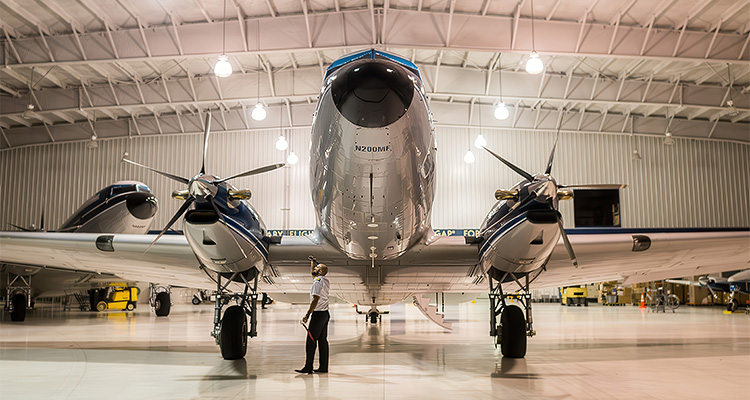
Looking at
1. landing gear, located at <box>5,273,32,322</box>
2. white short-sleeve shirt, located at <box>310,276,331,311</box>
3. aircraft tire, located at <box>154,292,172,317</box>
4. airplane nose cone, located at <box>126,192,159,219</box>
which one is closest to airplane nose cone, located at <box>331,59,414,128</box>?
white short-sleeve shirt, located at <box>310,276,331,311</box>

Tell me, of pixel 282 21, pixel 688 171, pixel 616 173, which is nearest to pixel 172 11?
pixel 282 21

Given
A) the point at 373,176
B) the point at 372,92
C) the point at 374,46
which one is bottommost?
the point at 373,176

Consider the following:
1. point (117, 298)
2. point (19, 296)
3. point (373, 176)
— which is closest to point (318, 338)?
point (373, 176)

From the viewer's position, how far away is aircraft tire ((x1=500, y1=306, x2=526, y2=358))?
870 centimetres

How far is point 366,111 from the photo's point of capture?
5.85 meters

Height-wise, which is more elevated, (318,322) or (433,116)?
(433,116)

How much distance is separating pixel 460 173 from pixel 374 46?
1510 cm

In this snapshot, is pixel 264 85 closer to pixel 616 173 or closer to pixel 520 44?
pixel 520 44

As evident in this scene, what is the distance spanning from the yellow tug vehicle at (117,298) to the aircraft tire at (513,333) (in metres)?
21.2

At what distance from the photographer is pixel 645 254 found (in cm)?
936

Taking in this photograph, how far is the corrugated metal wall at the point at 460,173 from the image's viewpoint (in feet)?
101

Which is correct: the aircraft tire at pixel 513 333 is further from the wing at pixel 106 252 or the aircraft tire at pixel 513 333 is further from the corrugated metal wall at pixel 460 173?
the corrugated metal wall at pixel 460 173

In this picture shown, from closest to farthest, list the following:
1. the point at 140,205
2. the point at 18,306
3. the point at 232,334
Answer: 1. the point at 232,334
2. the point at 140,205
3. the point at 18,306

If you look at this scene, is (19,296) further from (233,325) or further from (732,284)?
(732,284)
